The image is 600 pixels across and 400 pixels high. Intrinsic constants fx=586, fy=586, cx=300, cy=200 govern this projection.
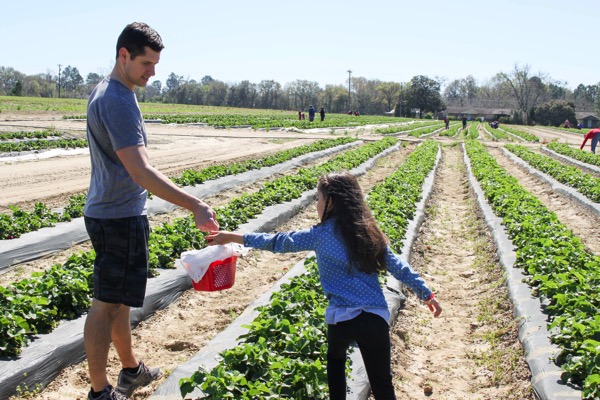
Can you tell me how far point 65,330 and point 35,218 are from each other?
12.7 feet

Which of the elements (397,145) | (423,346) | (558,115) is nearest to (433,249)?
(423,346)

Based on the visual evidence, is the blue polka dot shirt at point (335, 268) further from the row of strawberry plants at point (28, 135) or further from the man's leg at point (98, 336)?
the row of strawberry plants at point (28, 135)

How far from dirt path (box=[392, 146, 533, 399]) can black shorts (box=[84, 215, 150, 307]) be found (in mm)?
2325

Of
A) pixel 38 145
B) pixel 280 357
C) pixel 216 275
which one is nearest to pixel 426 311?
pixel 280 357

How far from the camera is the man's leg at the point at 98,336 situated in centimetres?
340

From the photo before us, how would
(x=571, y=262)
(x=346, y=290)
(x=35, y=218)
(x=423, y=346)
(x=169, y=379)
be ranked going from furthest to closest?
(x=35, y=218) → (x=571, y=262) → (x=423, y=346) → (x=169, y=379) → (x=346, y=290)

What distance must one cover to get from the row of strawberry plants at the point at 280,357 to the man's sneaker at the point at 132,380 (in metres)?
0.50

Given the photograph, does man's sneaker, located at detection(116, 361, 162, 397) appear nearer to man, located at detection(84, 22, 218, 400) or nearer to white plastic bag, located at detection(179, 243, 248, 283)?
man, located at detection(84, 22, 218, 400)

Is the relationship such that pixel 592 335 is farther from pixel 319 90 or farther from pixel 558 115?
pixel 319 90

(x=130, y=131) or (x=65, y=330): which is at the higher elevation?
(x=130, y=131)

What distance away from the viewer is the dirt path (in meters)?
4.73

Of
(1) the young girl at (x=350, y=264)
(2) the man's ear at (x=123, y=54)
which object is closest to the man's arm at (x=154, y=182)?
(1) the young girl at (x=350, y=264)

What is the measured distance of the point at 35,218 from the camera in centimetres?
804

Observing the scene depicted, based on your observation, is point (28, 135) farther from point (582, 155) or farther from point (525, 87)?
point (525, 87)
